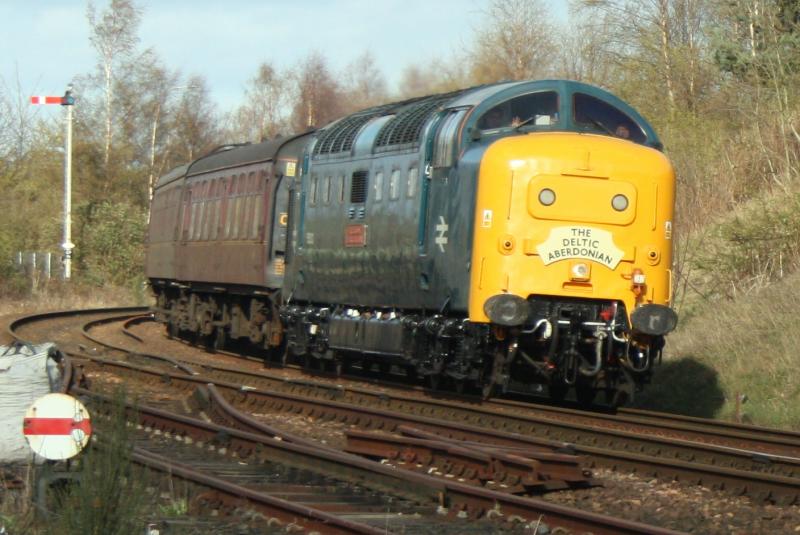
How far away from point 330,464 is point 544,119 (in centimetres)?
566

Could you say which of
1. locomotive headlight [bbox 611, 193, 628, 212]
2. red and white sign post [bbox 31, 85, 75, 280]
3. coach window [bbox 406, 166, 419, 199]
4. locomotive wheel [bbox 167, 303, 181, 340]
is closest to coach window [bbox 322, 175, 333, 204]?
coach window [bbox 406, 166, 419, 199]

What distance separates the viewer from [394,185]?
1452cm

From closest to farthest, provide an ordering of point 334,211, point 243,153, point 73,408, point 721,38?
point 73,408 < point 334,211 < point 243,153 < point 721,38

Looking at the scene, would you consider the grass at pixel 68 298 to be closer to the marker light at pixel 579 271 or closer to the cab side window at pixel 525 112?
the cab side window at pixel 525 112

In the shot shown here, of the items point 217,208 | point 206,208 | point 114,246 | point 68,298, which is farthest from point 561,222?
point 114,246

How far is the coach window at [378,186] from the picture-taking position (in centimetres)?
1487

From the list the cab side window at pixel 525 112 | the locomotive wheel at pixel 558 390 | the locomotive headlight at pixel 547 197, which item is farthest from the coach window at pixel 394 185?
the locomotive wheel at pixel 558 390

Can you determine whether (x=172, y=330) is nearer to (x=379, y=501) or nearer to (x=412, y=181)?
(x=412, y=181)

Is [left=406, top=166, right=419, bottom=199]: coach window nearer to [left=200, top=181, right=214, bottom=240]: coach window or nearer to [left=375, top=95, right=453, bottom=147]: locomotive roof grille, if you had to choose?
[left=375, top=95, right=453, bottom=147]: locomotive roof grille

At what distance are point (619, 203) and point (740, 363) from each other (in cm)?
345

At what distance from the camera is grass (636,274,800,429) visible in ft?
45.5

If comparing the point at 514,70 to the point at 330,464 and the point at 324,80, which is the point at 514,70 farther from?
the point at 330,464

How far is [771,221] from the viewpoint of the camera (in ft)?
61.1

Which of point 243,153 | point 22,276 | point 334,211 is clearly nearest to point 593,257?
point 334,211
